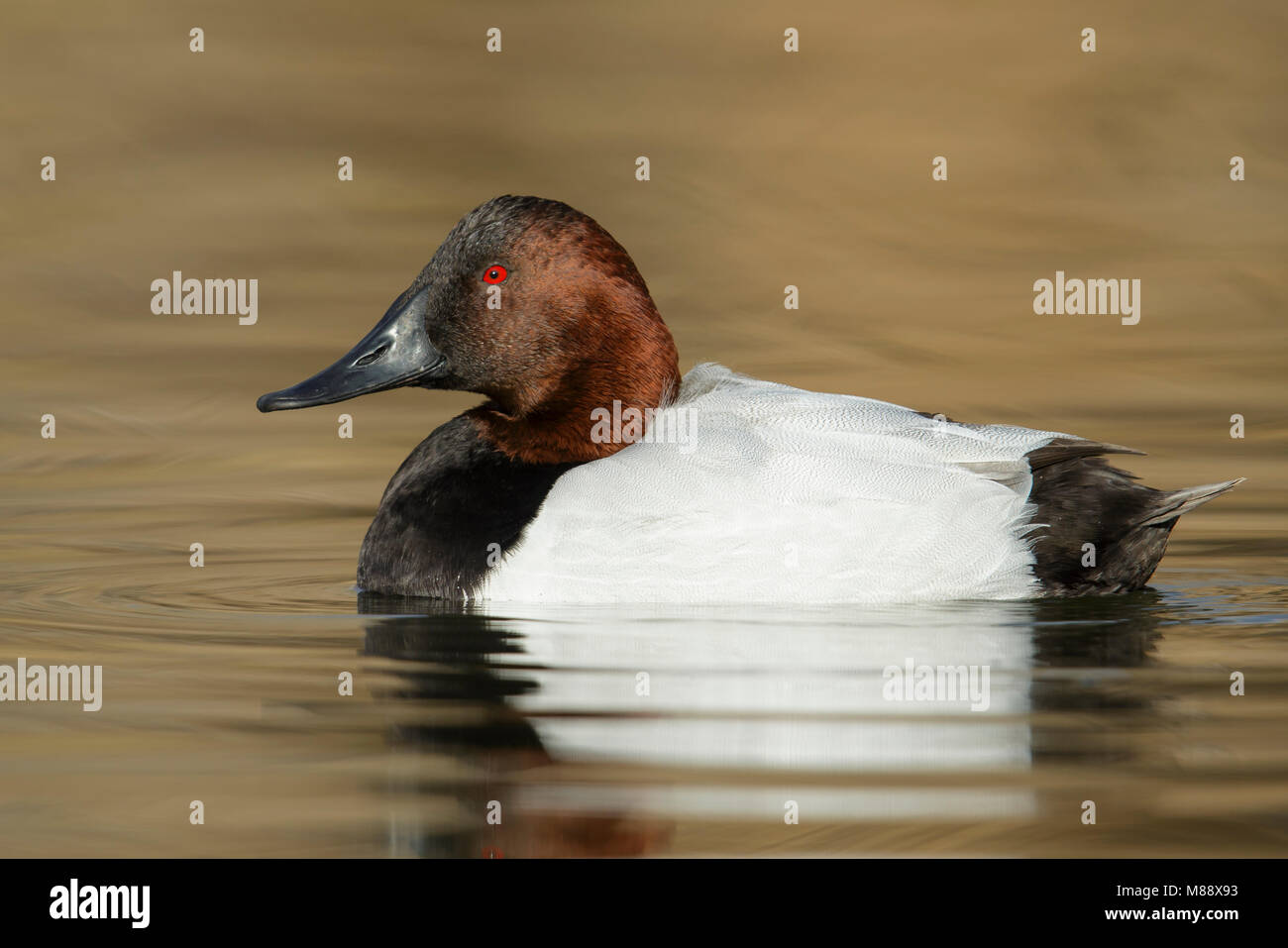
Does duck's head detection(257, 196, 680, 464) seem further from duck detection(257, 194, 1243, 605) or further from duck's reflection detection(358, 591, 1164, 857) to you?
duck's reflection detection(358, 591, 1164, 857)

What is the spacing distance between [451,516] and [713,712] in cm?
163

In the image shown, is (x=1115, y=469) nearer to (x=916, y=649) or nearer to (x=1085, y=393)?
(x=916, y=649)

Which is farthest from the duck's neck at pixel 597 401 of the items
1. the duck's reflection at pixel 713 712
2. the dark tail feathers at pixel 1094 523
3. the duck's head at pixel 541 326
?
the dark tail feathers at pixel 1094 523

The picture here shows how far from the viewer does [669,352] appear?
20.8 ft

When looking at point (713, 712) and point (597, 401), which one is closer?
point (713, 712)

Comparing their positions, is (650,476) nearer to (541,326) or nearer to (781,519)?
(781,519)

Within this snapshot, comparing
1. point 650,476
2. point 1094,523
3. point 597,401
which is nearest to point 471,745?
point 650,476

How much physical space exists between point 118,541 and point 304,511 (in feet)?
2.84

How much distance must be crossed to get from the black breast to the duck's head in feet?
0.52

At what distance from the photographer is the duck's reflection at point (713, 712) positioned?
4.11 m

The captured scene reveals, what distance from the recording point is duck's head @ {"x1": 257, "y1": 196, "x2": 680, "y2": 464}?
6.25m

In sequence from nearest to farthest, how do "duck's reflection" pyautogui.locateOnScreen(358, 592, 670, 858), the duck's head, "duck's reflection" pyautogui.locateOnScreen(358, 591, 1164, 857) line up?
"duck's reflection" pyautogui.locateOnScreen(358, 592, 670, 858), "duck's reflection" pyautogui.locateOnScreen(358, 591, 1164, 857), the duck's head

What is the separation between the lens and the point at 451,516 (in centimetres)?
620

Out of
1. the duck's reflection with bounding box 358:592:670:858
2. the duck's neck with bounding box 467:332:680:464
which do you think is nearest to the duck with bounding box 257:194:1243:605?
the duck's neck with bounding box 467:332:680:464
